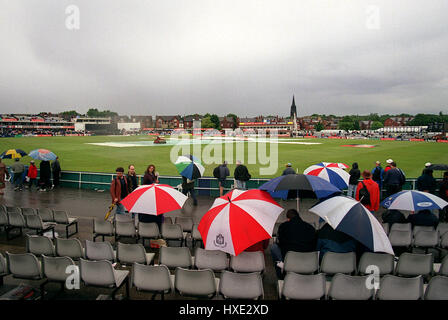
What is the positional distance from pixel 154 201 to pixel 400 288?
5086 millimetres

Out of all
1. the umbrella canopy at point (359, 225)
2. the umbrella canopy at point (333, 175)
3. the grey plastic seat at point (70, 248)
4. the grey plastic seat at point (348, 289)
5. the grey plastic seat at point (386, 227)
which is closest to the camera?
the grey plastic seat at point (348, 289)

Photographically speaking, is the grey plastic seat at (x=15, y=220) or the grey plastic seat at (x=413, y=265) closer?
the grey plastic seat at (x=413, y=265)

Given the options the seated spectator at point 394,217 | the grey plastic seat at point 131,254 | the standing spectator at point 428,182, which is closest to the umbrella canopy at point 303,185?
the seated spectator at point 394,217

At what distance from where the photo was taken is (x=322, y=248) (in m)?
5.16

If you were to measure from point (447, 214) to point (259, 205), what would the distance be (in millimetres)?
8810

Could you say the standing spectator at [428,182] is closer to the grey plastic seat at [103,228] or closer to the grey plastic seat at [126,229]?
the grey plastic seat at [126,229]

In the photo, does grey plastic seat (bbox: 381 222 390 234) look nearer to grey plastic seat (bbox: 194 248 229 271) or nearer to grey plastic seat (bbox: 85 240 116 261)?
grey plastic seat (bbox: 194 248 229 271)

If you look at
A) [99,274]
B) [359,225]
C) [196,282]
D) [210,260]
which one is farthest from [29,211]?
[359,225]

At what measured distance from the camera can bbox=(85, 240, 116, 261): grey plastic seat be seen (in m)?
5.33

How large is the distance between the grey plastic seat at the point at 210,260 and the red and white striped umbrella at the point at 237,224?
0.47 meters

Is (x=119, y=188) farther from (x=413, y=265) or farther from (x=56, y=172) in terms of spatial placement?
(x=56, y=172)

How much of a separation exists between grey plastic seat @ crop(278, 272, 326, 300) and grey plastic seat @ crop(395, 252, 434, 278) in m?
1.87

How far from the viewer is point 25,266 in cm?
485

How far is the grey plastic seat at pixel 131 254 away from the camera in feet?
17.4
